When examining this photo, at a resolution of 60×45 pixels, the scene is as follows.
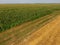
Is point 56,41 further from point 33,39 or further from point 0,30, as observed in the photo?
point 0,30

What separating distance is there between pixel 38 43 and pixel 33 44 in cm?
42

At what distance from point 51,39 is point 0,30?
215 inches

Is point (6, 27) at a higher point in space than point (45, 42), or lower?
lower

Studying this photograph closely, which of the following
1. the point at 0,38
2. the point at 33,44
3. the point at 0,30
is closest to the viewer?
the point at 33,44

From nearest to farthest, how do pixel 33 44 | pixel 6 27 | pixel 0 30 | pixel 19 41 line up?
pixel 33 44 < pixel 19 41 < pixel 0 30 < pixel 6 27

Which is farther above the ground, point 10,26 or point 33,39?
point 33,39

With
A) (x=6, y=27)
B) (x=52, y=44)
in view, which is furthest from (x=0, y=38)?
(x=6, y=27)

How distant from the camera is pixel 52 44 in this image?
12.7 meters

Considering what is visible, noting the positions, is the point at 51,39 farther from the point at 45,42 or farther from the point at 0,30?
the point at 0,30

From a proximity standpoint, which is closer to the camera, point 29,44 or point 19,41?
point 29,44

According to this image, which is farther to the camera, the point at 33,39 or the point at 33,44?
the point at 33,39

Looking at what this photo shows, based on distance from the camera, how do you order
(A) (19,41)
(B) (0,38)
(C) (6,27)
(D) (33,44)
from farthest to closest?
1. (C) (6,27)
2. (B) (0,38)
3. (A) (19,41)
4. (D) (33,44)

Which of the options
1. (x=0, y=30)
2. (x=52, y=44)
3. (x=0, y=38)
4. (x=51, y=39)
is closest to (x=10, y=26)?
(x=0, y=30)

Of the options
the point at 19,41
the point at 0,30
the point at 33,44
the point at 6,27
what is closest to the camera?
the point at 33,44
